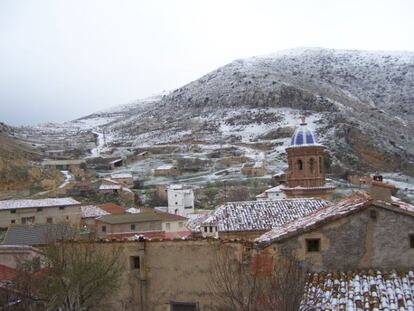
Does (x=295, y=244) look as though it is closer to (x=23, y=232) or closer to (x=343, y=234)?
(x=343, y=234)

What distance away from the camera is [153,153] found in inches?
4587

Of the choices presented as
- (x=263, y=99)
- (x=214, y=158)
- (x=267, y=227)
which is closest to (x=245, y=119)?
(x=263, y=99)

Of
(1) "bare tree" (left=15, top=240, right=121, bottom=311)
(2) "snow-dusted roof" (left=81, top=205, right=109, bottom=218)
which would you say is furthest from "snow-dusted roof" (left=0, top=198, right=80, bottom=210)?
(1) "bare tree" (left=15, top=240, right=121, bottom=311)

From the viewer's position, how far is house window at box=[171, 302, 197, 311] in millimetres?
12023

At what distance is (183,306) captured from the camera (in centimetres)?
1216

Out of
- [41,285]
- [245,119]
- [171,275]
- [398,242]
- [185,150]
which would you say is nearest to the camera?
[398,242]

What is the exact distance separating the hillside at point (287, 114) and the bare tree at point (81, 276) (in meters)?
80.7

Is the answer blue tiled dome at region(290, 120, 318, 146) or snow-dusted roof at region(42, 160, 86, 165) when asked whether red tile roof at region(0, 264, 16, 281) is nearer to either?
blue tiled dome at region(290, 120, 318, 146)

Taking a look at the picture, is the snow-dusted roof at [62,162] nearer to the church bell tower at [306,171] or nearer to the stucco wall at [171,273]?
the church bell tower at [306,171]

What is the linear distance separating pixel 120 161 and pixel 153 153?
30.4ft

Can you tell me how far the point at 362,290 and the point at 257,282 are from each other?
6.75 ft

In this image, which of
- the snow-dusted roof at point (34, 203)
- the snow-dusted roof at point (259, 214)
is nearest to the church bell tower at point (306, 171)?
the snow-dusted roof at point (259, 214)

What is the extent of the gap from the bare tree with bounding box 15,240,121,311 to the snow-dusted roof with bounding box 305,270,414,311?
4.46 meters

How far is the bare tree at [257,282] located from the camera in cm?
981
